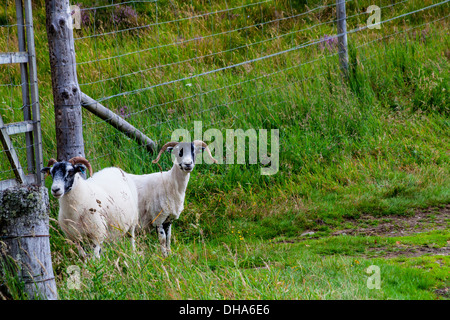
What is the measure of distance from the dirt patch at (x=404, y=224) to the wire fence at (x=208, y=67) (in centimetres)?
212

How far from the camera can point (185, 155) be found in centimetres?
575

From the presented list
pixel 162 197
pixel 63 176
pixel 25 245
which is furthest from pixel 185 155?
pixel 25 245

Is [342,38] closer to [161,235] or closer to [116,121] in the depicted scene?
[116,121]

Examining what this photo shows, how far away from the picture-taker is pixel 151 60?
9.26 meters

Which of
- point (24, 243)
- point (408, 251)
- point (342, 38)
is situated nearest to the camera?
point (24, 243)

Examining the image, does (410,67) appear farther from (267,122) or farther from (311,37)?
(267,122)

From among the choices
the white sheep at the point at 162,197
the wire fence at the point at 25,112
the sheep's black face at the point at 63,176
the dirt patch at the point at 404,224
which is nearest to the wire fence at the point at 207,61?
the wire fence at the point at 25,112

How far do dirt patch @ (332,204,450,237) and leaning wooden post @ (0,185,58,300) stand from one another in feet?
11.1

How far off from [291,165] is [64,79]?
3.16m

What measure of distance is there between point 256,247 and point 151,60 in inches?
181

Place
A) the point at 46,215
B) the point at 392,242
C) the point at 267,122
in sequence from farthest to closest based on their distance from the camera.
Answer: the point at 267,122, the point at 392,242, the point at 46,215

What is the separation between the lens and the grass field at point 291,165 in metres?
4.59

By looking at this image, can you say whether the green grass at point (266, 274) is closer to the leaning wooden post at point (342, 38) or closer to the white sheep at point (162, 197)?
the white sheep at point (162, 197)
